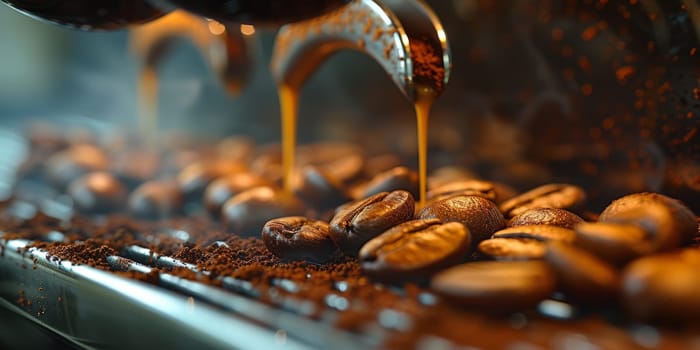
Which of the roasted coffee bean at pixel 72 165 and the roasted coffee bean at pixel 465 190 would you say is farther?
the roasted coffee bean at pixel 72 165

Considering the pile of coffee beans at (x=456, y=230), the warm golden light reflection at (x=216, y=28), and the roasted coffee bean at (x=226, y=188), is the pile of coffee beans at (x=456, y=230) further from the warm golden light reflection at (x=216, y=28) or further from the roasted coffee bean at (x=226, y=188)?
the warm golden light reflection at (x=216, y=28)

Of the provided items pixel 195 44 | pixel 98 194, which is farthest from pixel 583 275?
pixel 195 44

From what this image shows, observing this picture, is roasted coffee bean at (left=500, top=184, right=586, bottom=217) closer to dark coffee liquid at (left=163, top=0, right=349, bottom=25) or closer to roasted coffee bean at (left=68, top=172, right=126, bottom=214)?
dark coffee liquid at (left=163, top=0, right=349, bottom=25)

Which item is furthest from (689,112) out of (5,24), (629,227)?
(5,24)

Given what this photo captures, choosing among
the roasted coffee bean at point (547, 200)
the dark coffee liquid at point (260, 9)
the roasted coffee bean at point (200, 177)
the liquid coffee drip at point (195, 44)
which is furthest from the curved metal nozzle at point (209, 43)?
the roasted coffee bean at point (547, 200)

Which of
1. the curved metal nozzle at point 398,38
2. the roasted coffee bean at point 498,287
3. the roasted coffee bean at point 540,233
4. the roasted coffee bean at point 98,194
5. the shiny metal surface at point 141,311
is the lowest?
the shiny metal surface at point 141,311

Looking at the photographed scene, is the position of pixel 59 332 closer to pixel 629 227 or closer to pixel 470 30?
pixel 629 227
